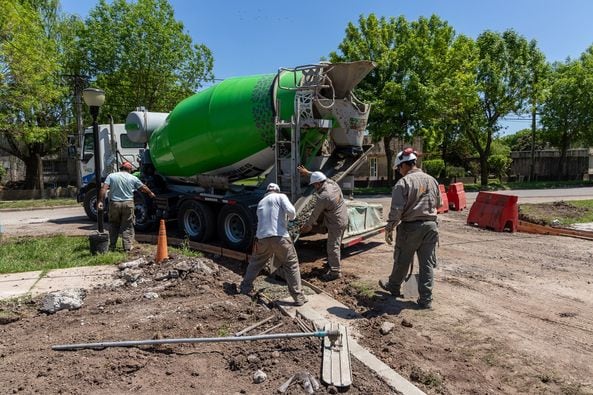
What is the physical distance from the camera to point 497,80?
29.1 m

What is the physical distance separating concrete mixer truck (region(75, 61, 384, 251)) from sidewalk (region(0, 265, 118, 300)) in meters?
2.64

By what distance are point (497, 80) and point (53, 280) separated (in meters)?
29.2

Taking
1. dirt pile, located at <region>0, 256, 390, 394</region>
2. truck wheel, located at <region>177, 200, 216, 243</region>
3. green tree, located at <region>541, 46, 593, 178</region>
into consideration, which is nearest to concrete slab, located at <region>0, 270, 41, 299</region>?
dirt pile, located at <region>0, 256, 390, 394</region>

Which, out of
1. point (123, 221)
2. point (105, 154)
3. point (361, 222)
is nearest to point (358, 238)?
point (361, 222)

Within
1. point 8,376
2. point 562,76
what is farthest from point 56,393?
point 562,76

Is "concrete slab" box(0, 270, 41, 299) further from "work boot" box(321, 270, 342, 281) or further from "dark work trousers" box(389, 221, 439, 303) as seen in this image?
"dark work trousers" box(389, 221, 439, 303)

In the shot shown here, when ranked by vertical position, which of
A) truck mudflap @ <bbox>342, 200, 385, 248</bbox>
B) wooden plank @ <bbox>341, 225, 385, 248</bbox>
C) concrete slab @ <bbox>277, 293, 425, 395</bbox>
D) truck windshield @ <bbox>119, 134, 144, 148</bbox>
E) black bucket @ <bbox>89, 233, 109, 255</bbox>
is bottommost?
concrete slab @ <bbox>277, 293, 425, 395</bbox>

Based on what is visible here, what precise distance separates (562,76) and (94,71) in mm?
32966

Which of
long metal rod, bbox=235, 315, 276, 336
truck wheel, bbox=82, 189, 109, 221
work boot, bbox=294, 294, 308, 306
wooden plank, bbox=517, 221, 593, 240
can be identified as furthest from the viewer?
truck wheel, bbox=82, 189, 109, 221

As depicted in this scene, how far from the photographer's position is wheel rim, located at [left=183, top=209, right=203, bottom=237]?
9.81 metres

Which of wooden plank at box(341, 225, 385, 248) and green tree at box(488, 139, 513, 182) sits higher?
green tree at box(488, 139, 513, 182)

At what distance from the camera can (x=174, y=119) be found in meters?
9.99

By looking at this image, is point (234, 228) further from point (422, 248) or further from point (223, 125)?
point (422, 248)

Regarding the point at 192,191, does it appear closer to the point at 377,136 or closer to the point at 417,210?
the point at 417,210
